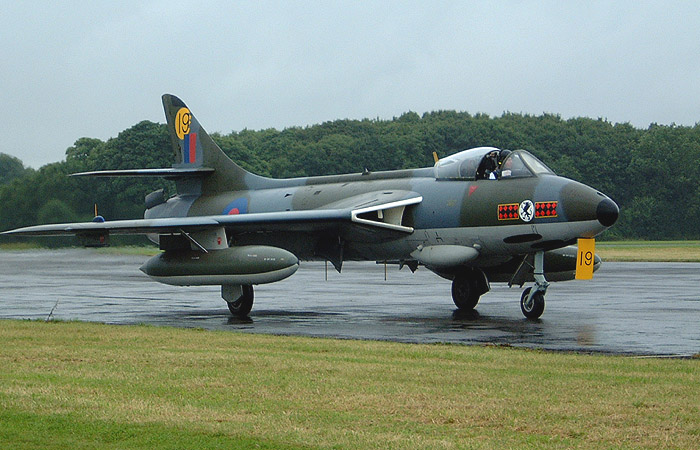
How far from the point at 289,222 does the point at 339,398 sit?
371 inches

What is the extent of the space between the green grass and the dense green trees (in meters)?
49.5

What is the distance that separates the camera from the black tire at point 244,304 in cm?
1709

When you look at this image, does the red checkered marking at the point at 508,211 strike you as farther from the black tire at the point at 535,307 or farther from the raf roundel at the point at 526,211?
the black tire at the point at 535,307

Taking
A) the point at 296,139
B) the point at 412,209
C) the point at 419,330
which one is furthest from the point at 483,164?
the point at 296,139

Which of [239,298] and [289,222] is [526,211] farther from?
[239,298]

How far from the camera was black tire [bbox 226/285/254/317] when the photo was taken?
1709 cm

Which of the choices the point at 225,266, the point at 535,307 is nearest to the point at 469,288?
A: the point at 535,307

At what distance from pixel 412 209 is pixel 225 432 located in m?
11.2

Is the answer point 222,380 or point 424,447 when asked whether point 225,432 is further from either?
point 222,380

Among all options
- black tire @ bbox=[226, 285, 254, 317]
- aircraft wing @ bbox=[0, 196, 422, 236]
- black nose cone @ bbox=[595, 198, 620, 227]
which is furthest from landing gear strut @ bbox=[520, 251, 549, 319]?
black tire @ bbox=[226, 285, 254, 317]

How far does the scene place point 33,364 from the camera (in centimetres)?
938

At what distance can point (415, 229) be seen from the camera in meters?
17.1

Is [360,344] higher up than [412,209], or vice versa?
[412,209]

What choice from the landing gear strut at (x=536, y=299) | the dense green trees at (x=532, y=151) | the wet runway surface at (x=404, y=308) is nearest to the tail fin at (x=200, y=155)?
the wet runway surface at (x=404, y=308)
